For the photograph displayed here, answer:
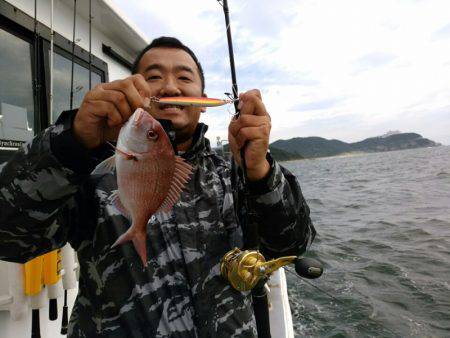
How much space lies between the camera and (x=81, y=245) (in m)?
2.19

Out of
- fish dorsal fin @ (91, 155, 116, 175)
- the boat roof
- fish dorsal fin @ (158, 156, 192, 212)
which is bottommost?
fish dorsal fin @ (158, 156, 192, 212)

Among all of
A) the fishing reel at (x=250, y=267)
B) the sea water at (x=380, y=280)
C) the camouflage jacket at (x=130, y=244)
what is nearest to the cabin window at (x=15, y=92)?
the camouflage jacket at (x=130, y=244)

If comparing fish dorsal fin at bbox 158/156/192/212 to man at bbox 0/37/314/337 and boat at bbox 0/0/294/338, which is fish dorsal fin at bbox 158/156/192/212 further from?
boat at bbox 0/0/294/338

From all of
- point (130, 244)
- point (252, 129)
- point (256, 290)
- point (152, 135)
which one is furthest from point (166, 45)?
point (256, 290)

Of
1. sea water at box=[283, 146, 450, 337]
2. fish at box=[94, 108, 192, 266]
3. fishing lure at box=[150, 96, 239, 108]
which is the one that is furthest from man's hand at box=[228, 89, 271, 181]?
sea water at box=[283, 146, 450, 337]

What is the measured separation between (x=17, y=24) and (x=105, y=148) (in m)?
2.20

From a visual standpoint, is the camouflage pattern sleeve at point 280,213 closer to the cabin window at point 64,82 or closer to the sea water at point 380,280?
the cabin window at point 64,82

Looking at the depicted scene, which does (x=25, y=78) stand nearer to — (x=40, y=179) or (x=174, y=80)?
(x=174, y=80)

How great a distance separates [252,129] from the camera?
2025 millimetres

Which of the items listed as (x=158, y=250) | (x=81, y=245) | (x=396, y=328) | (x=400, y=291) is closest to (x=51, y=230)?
(x=81, y=245)

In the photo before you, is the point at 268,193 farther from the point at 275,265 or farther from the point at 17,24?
the point at 17,24

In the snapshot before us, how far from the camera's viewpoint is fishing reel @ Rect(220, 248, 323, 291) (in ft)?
6.70

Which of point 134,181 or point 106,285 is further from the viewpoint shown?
point 106,285

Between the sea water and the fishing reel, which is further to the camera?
the sea water
